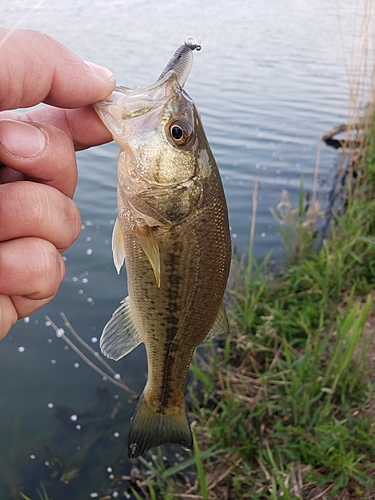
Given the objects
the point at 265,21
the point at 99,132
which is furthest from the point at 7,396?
the point at 265,21

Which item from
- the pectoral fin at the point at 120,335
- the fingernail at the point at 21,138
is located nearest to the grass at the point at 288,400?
the pectoral fin at the point at 120,335

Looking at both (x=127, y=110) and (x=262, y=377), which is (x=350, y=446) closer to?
(x=262, y=377)

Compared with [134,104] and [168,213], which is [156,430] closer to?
[168,213]

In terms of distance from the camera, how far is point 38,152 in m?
1.60

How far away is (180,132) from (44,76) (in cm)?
55

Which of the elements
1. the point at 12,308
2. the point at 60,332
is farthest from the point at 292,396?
the point at 60,332

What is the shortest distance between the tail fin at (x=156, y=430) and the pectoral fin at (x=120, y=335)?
0.34 m

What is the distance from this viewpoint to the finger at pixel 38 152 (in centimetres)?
154

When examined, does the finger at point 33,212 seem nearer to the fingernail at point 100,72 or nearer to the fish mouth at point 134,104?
the fish mouth at point 134,104

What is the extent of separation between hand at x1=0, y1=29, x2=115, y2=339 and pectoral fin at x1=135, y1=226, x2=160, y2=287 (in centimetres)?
28

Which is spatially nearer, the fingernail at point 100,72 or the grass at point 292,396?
the fingernail at point 100,72

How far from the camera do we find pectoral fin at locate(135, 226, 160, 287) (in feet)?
5.88

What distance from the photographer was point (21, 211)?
65.2 inches

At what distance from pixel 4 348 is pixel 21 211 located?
3.84 m
